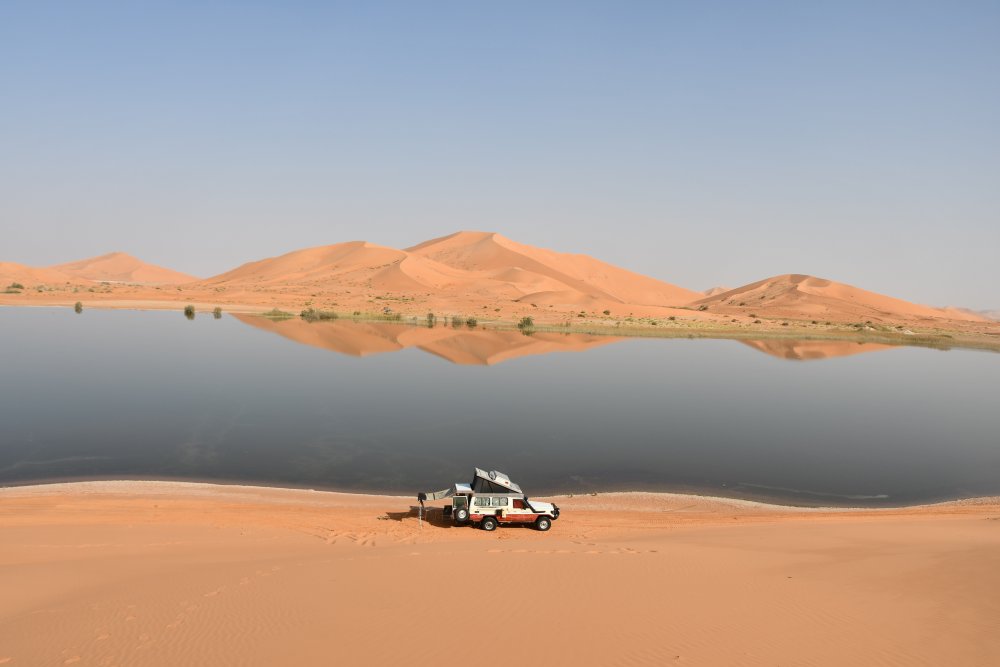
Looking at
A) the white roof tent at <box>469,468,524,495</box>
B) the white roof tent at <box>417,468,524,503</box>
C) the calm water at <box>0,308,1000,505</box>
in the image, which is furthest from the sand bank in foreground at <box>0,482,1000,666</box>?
the calm water at <box>0,308,1000,505</box>

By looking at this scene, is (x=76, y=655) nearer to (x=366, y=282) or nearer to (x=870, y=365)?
(x=870, y=365)

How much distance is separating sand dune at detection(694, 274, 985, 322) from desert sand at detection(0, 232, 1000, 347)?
0.41 meters

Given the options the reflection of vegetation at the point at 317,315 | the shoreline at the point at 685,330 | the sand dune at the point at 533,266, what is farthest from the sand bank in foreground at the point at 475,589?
the sand dune at the point at 533,266

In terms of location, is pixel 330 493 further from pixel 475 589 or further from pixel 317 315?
Answer: pixel 317 315

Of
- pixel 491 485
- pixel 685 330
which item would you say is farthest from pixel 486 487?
pixel 685 330

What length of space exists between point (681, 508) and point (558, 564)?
8.68 metres

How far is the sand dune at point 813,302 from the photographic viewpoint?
12562 cm

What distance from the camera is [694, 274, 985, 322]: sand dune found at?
125625 mm

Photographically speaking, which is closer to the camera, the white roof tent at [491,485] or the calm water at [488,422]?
the white roof tent at [491,485]

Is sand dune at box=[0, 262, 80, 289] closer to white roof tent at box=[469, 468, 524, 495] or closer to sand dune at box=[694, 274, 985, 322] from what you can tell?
white roof tent at box=[469, 468, 524, 495]

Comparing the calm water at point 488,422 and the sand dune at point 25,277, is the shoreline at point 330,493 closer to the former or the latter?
the calm water at point 488,422

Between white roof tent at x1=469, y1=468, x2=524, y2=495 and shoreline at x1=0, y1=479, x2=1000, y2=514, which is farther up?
white roof tent at x1=469, y1=468, x2=524, y2=495

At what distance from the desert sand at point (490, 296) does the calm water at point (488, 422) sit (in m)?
38.5

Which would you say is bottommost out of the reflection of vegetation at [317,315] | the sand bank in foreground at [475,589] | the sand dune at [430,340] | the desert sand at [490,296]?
the sand bank in foreground at [475,589]
